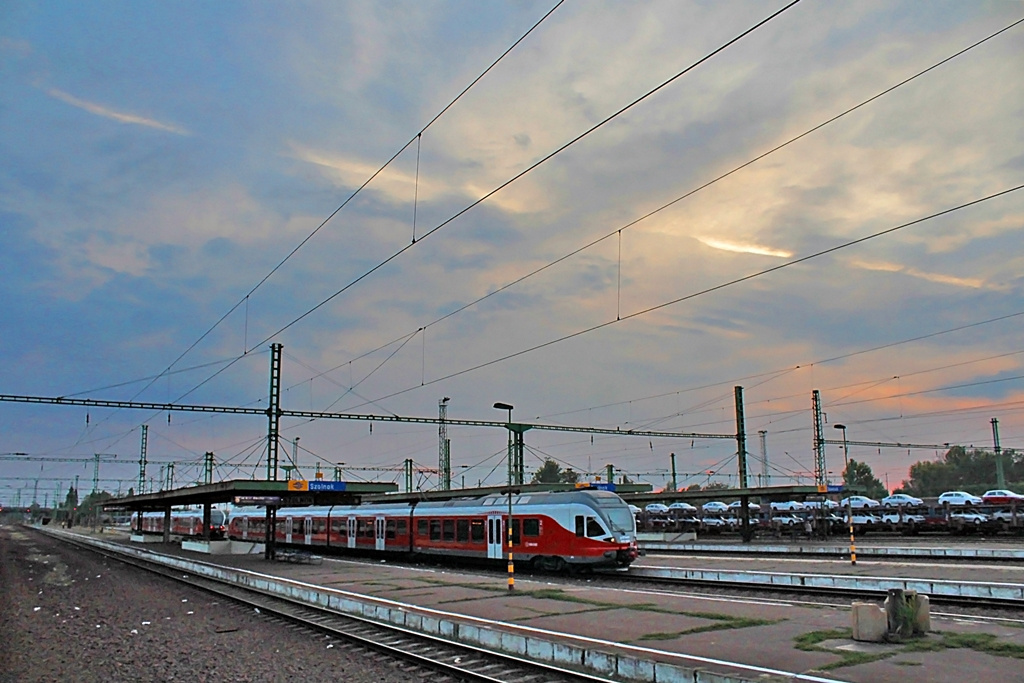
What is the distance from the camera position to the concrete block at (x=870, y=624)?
10.8 m

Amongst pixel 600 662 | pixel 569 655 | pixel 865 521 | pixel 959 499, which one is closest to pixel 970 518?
pixel 865 521

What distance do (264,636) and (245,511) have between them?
142 ft

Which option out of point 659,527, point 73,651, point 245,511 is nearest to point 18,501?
point 245,511

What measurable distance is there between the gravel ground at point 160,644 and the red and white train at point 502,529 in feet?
34.3

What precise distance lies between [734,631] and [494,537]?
1713cm

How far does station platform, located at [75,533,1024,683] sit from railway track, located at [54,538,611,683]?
97 centimetres

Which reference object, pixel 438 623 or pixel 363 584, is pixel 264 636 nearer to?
pixel 438 623

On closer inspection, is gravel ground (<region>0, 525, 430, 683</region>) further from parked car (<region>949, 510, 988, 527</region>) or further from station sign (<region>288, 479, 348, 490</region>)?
parked car (<region>949, 510, 988, 527</region>)

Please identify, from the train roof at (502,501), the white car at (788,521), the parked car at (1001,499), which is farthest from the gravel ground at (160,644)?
the parked car at (1001,499)

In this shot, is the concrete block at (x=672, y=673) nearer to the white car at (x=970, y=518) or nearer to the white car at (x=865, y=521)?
the white car at (x=970, y=518)

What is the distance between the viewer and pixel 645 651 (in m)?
10.5

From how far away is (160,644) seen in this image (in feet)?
45.0

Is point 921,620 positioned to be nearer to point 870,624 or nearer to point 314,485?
point 870,624

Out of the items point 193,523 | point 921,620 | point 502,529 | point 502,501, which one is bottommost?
point 193,523
